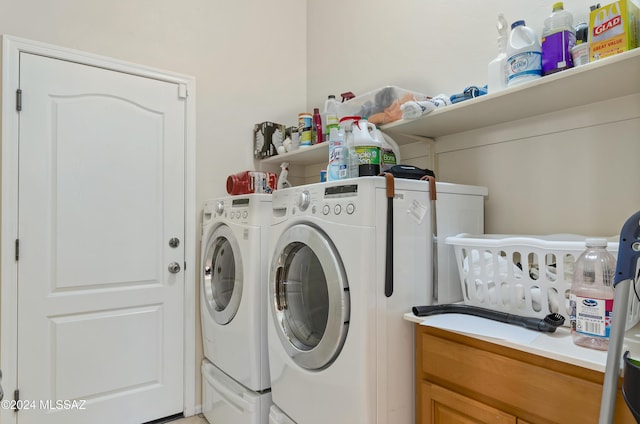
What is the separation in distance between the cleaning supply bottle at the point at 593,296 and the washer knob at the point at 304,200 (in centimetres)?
88

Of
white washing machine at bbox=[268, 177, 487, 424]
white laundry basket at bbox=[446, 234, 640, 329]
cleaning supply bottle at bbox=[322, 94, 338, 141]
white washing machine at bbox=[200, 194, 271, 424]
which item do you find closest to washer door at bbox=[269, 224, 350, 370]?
white washing machine at bbox=[268, 177, 487, 424]

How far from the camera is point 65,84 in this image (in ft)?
6.61

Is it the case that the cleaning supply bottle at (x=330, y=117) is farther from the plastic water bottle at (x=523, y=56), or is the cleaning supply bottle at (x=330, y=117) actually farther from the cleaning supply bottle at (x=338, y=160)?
the plastic water bottle at (x=523, y=56)

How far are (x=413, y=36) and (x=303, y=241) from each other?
4.54 ft

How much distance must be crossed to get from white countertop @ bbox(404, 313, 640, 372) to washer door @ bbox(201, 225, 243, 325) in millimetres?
1121

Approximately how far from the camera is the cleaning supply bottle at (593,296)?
90 cm

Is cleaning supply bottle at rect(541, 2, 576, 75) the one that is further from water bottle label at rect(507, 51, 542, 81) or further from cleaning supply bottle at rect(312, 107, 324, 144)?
cleaning supply bottle at rect(312, 107, 324, 144)

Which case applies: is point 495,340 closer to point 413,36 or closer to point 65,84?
point 413,36

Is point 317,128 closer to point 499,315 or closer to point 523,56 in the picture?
point 523,56

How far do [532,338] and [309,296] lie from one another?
0.85 meters

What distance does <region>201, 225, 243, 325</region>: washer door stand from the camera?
2.01m

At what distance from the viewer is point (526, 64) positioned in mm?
1259

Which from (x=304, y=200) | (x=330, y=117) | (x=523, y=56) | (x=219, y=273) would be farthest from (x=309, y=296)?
(x=523, y=56)

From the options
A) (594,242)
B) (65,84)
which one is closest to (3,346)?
(65,84)
